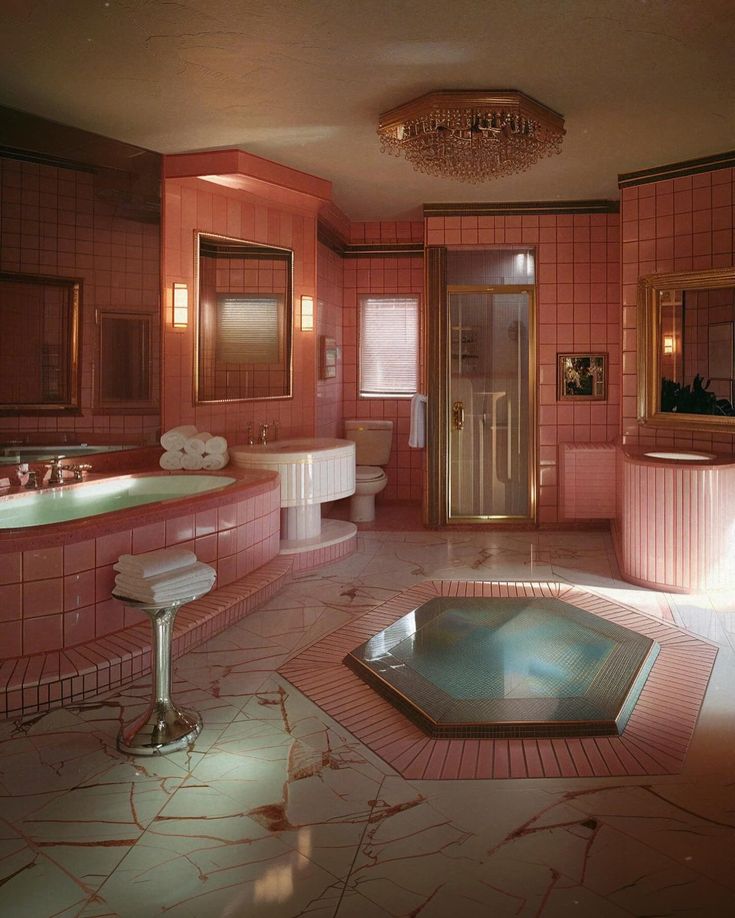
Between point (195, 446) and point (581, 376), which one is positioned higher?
point (581, 376)

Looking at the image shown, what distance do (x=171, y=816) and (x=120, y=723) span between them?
68cm

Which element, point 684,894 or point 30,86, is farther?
point 30,86

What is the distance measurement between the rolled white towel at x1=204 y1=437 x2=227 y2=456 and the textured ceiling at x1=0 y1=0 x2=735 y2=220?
1850 mm

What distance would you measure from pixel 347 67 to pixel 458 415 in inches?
134

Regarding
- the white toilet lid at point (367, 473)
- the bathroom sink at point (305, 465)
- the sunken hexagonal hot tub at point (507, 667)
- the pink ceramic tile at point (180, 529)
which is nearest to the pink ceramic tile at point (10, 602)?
the pink ceramic tile at point (180, 529)

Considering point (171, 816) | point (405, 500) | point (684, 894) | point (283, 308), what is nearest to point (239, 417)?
point (283, 308)

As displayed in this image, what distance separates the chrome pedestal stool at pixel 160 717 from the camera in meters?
2.51

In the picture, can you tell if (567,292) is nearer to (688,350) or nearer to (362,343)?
(688,350)

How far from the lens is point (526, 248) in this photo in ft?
20.8

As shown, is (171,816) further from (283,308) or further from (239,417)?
(283,308)

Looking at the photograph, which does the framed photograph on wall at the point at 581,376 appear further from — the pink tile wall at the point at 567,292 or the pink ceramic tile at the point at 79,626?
the pink ceramic tile at the point at 79,626

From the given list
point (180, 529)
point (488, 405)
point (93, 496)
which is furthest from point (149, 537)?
point (488, 405)

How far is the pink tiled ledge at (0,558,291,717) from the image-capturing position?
2.77m

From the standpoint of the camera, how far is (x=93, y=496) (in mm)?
4340
